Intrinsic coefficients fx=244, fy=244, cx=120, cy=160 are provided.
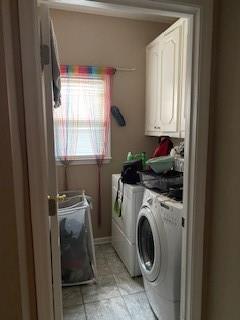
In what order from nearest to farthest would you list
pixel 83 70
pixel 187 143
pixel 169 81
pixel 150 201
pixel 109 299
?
pixel 187 143, pixel 150 201, pixel 109 299, pixel 169 81, pixel 83 70

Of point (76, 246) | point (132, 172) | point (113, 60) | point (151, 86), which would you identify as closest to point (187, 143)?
point (132, 172)

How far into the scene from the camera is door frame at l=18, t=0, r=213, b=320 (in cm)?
94

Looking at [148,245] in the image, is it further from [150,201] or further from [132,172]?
[132,172]

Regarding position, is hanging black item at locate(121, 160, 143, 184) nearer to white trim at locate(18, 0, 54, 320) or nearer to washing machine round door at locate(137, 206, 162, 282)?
washing machine round door at locate(137, 206, 162, 282)

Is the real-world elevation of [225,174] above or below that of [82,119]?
below

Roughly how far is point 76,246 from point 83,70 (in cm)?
184

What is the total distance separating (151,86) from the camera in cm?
278

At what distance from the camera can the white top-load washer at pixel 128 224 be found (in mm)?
2217

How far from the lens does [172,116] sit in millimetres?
2293

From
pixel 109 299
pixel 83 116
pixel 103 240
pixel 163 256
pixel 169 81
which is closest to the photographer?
pixel 163 256

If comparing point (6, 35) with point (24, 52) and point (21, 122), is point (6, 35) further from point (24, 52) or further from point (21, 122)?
point (21, 122)

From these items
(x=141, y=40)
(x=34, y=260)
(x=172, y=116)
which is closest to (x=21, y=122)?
(x=34, y=260)

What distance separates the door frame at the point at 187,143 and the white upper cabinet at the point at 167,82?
0.97 meters

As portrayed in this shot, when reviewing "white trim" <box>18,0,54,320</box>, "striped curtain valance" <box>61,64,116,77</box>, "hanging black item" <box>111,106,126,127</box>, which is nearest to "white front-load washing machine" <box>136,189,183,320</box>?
"white trim" <box>18,0,54,320</box>
